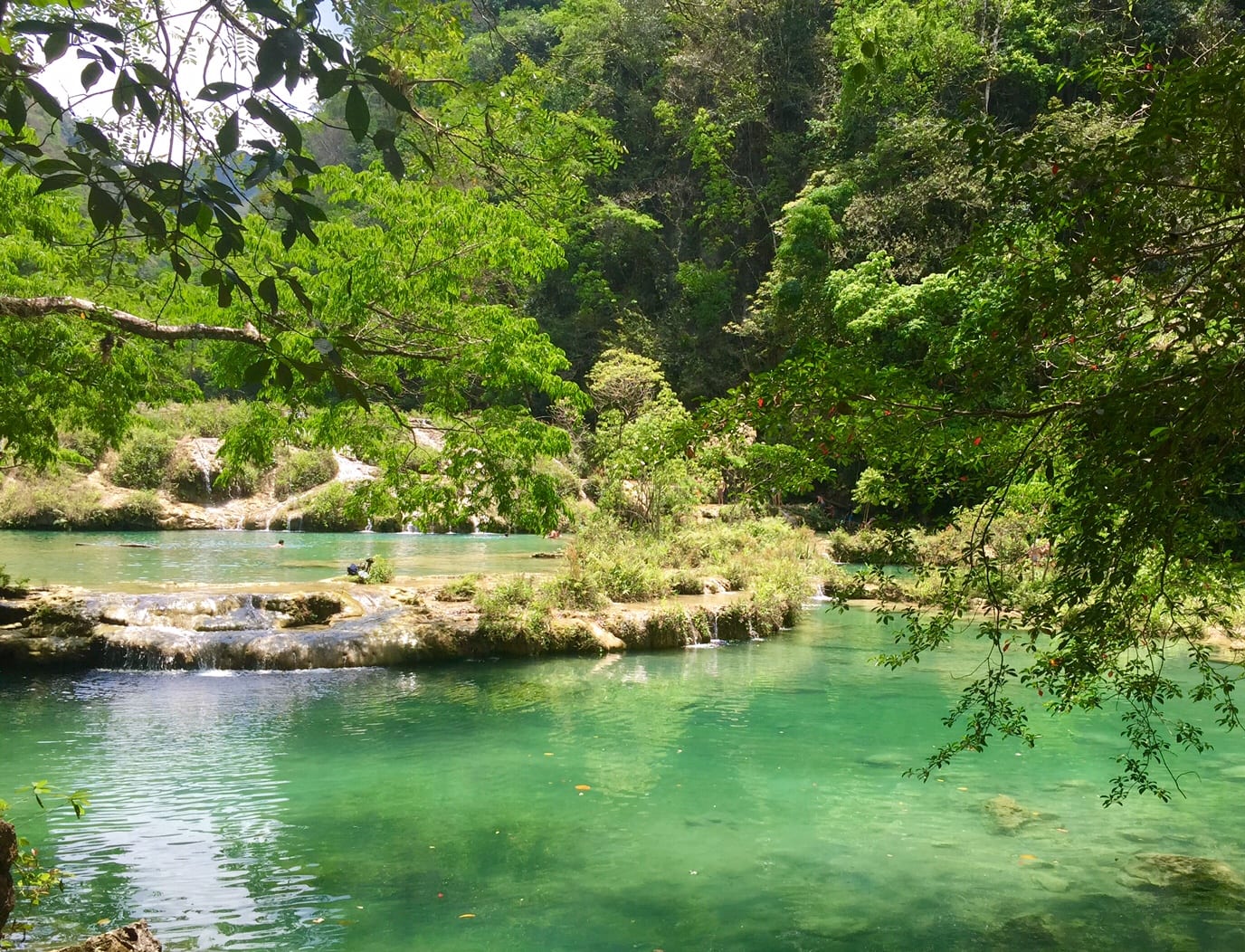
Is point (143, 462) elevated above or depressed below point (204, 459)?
below

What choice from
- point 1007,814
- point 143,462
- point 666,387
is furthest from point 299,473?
point 1007,814

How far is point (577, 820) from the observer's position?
715 centimetres

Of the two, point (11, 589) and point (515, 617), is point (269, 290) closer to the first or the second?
point (515, 617)

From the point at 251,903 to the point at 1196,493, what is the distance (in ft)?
17.1

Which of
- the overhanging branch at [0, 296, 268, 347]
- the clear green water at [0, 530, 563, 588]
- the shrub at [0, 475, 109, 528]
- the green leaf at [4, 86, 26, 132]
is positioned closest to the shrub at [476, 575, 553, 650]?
the clear green water at [0, 530, 563, 588]

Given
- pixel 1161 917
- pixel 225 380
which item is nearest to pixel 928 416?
pixel 1161 917

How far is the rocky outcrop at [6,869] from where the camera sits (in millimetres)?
3812

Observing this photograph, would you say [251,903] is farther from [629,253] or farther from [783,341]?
[629,253]

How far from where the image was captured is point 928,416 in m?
4.24

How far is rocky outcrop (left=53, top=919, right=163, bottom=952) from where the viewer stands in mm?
3502

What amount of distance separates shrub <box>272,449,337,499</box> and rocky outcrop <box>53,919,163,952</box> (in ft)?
82.3

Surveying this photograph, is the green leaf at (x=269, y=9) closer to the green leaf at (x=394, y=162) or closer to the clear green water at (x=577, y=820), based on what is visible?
the green leaf at (x=394, y=162)

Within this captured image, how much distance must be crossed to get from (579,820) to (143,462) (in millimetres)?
23586

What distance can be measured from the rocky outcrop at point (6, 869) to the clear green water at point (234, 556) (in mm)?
11272
